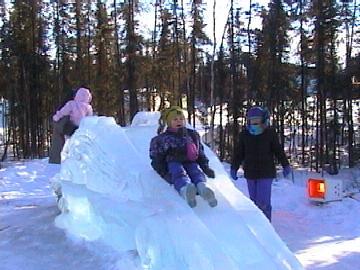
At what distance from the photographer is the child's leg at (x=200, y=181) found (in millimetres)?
4680

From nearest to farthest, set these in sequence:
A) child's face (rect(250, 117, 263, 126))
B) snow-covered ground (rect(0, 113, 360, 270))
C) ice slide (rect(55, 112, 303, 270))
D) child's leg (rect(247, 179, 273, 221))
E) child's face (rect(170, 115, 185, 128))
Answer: ice slide (rect(55, 112, 303, 270)), snow-covered ground (rect(0, 113, 360, 270)), child's face (rect(170, 115, 185, 128)), child's face (rect(250, 117, 263, 126)), child's leg (rect(247, 179, 273, 221))

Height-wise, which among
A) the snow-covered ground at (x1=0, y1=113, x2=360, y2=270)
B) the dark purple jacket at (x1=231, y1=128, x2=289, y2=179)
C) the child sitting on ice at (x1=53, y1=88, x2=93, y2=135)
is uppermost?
the child sitting on ice at (x1=53, y1=88, x2=93, y2=135)

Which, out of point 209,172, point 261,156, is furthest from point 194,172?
point 261,156

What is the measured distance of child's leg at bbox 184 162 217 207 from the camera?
4680 millimetres

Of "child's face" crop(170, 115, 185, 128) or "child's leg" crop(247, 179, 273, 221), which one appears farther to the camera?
"child's leg" crop(247, 179, 273, 221)

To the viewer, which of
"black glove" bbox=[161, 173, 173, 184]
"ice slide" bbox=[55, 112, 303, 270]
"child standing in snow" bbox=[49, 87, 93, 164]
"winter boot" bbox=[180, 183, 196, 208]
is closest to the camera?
"ice slide" bbox=[55, 112, 303, 270]

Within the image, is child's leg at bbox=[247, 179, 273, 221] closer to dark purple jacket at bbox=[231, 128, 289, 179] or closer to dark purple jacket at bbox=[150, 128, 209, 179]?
dark purple jacket at bbox=[231, 128, 289, 179]

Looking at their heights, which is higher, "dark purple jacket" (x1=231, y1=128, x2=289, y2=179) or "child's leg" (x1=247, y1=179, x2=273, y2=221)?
"dark purple jacket" (x1=231, y1=128, x2=289, y2=179)

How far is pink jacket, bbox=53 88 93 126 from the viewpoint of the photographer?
26.5 ft

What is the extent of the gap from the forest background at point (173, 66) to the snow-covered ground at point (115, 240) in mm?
17074

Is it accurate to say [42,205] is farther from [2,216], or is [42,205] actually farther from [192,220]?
[192,220]

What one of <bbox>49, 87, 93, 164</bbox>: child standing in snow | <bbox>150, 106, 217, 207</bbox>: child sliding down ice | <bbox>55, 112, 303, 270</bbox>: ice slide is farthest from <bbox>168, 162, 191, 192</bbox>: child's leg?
<bbox>49, 87, 93, 164</bbox>: child standing in snow

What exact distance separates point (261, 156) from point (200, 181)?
4.04 feet

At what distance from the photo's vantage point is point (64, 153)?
721cm
